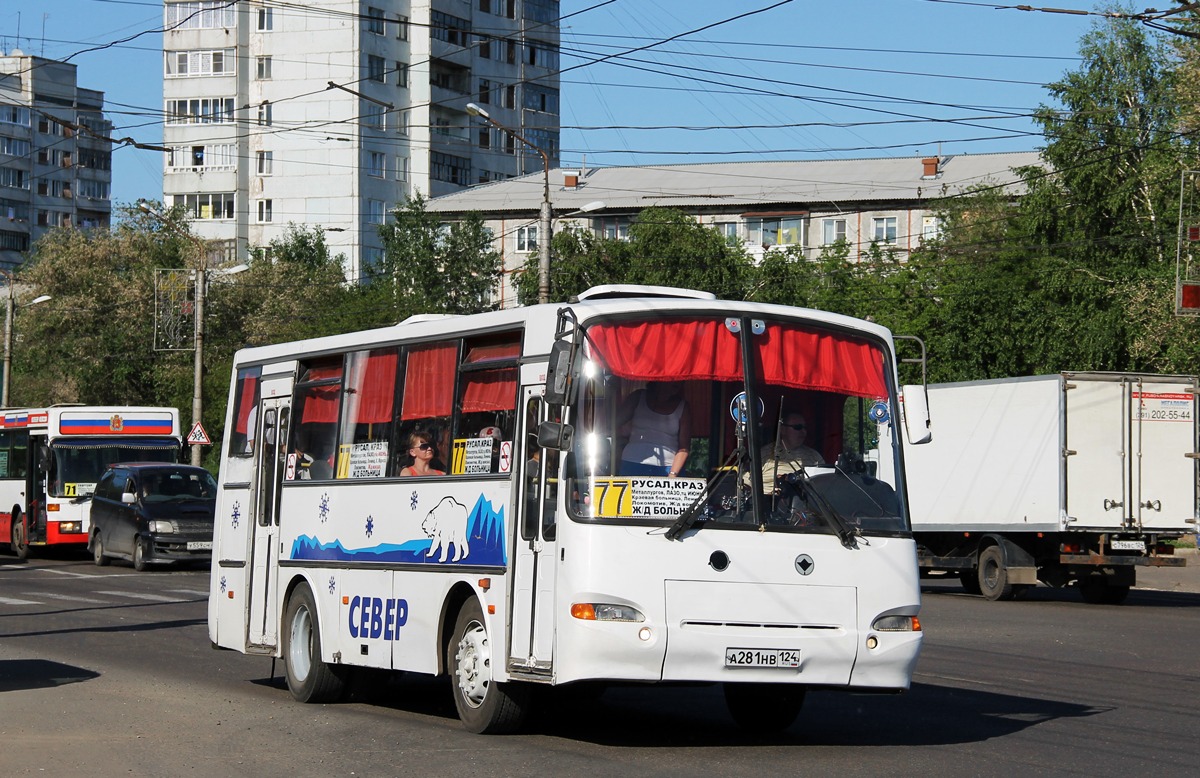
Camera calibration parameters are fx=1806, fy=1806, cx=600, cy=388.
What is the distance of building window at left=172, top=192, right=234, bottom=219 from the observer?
10094 centimetres

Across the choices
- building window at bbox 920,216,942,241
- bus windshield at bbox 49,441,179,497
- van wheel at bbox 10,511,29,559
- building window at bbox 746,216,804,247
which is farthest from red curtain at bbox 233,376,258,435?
building window at bbox 746,216,804,247

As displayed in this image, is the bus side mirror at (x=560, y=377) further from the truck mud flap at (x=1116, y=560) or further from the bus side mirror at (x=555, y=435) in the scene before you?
the truck mud flap at (x=1116, y=560)

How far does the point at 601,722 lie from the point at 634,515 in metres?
2.52

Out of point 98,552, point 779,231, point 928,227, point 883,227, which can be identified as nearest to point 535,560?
point 98,552

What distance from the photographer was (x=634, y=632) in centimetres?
1012

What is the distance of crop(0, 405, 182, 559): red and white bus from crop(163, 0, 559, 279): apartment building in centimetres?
5726

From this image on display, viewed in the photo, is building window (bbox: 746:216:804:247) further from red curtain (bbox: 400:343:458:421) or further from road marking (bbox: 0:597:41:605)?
red curtain (bbox: 400:343:458:421)

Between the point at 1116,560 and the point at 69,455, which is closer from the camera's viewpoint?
the point at 1116,560

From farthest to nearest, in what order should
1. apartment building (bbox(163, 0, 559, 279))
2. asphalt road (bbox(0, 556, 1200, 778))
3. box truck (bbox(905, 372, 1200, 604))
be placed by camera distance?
apartment building (bbox(163, 0, 559, 279)) → box truck (bbox(905, 372, 1200, 604)) → asphalt road (bbox(0, 556, 1200, 778))

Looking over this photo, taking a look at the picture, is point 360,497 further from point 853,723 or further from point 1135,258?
point 1135,258

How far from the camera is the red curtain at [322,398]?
13.8 metres

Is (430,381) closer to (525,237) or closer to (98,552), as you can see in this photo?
(98,552)

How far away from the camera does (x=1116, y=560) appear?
1034 inches

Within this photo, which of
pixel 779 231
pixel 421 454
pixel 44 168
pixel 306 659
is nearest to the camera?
pixel 421 454
